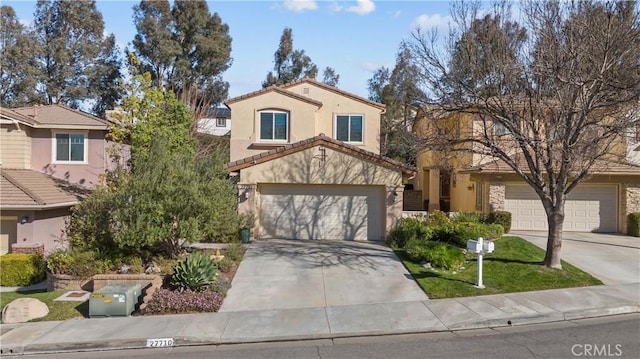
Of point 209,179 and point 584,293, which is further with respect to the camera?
point 209,179

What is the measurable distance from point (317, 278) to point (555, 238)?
22.7 ft

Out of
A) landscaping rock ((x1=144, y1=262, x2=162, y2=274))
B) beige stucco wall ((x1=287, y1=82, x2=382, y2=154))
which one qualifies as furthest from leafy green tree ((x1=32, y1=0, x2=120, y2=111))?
landscaping rock ((x1=144, y1=262, x2=162, y2=274))

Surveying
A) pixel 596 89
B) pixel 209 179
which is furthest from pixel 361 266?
pixel 596 89

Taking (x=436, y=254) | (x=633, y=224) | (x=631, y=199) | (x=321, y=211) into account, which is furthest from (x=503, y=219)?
(x=321, y=211)

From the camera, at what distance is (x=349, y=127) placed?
904 inches

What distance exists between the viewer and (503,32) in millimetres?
12703

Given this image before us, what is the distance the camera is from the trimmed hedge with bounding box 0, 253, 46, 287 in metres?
14.1

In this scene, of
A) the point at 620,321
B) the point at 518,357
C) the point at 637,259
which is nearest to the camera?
the point at 518,357

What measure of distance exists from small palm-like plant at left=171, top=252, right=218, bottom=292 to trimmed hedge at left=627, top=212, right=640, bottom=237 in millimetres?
17747

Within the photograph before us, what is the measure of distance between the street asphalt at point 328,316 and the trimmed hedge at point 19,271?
18.1 feet

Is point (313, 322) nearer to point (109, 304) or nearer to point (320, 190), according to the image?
point (109, 304)

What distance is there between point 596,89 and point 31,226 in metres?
18.8

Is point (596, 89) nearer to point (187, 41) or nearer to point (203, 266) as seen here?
point (203, 266)

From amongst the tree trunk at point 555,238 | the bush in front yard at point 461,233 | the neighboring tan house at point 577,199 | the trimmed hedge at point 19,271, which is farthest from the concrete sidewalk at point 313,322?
the neighboring tan house at point 577,199
